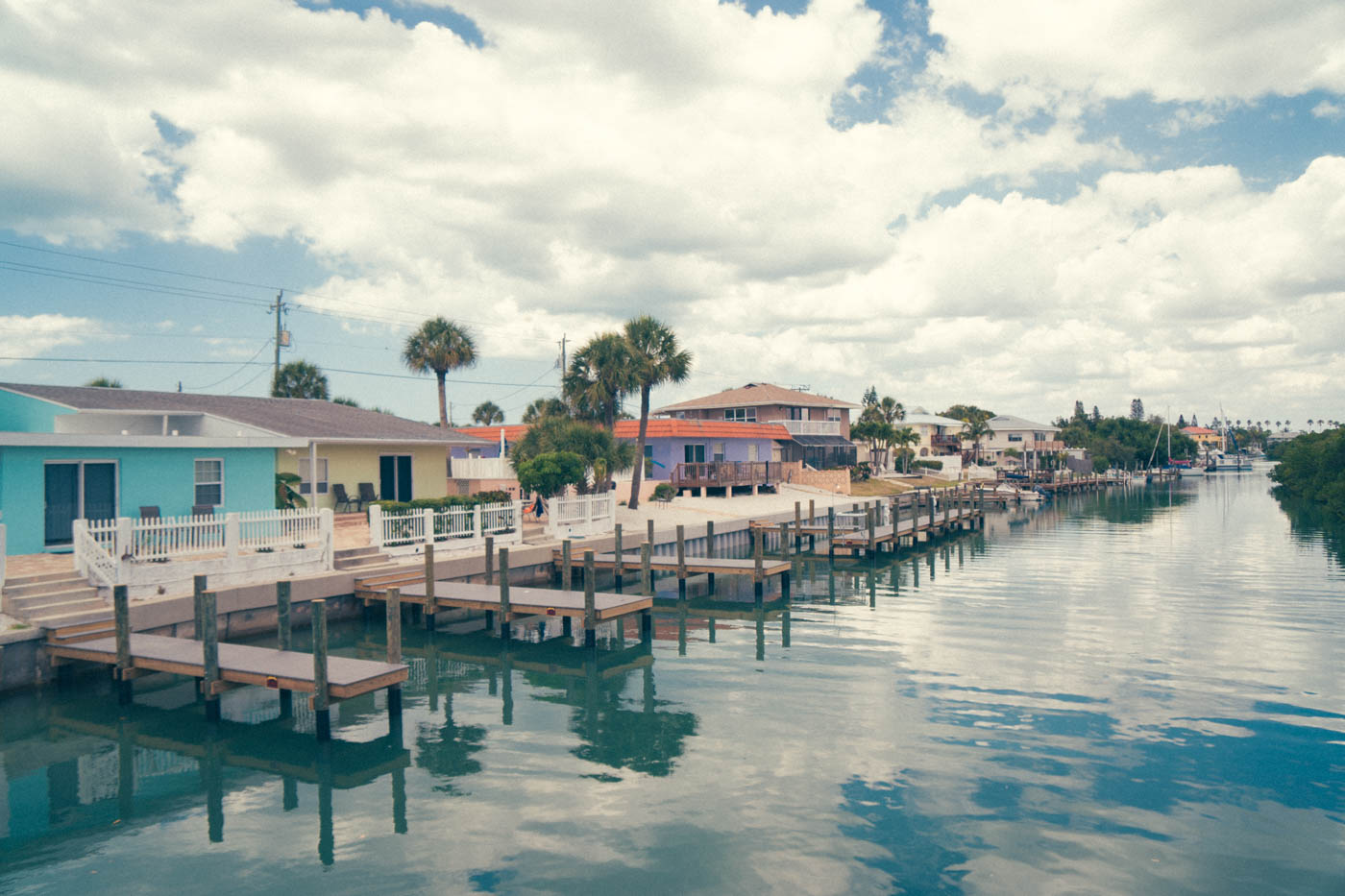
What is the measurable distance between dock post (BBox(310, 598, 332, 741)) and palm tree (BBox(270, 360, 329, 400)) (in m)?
43.8

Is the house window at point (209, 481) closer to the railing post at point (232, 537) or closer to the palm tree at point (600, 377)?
the railing post at point (232, 537)

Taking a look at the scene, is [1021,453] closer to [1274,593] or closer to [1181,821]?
[1274,593]

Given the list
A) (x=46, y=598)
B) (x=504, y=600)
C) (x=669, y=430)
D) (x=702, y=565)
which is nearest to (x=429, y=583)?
(x=504, y=600)

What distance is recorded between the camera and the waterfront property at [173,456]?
2094cm

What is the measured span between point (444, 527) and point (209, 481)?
698cm

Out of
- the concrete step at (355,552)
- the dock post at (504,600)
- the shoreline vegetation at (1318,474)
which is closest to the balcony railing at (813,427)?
the shoreline vegetation at (1318,474)

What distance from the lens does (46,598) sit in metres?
17.1

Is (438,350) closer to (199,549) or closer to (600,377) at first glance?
(600,377)

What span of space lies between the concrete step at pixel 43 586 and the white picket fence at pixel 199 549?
25 centimetres

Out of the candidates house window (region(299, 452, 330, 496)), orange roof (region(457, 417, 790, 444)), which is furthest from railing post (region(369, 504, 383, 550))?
orange roof (region(457, 417, 790, 444))

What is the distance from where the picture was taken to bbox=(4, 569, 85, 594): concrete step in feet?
55.7

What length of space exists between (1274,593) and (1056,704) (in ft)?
56.3

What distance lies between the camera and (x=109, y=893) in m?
9.06

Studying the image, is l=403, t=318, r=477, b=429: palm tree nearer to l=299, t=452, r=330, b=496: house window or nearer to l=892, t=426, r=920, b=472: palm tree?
l=299, t=452, r=330, b=496: house window
